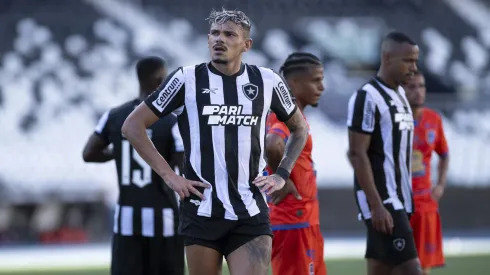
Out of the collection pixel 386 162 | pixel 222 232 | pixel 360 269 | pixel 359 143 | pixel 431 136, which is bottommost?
pixel 360 269

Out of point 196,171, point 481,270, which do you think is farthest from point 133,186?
point 481,270

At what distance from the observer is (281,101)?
5.43 m

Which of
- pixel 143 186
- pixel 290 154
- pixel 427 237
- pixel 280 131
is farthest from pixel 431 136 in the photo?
pixel 290 154

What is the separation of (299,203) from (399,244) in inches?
30.2

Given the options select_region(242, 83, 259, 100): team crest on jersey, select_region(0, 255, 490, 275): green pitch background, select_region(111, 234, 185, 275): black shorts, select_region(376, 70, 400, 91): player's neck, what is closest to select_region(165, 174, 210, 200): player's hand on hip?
select_region(242, 83, 259, 100): team crest on jersey

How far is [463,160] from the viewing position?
18156 mm

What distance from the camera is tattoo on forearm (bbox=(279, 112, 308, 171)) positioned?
548 centimetres

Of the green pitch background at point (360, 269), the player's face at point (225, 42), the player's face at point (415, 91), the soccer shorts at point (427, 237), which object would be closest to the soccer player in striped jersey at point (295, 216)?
the player's face at point (225, 42)

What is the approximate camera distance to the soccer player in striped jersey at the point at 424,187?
7668 millimetres

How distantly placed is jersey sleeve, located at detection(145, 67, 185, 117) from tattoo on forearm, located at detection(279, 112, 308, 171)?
74 centimetres

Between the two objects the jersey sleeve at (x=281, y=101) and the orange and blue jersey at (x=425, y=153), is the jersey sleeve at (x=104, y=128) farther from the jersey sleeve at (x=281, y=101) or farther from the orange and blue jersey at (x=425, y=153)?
the orange and blue jersey at (x=425, y=153)

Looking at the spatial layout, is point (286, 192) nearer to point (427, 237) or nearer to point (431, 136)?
point (427, 237)

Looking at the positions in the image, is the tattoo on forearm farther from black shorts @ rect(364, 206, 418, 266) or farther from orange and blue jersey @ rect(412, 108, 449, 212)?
orange and blue jersey @ rect(412, 108, 449, 212)

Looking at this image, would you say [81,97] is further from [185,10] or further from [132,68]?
[185,10]
